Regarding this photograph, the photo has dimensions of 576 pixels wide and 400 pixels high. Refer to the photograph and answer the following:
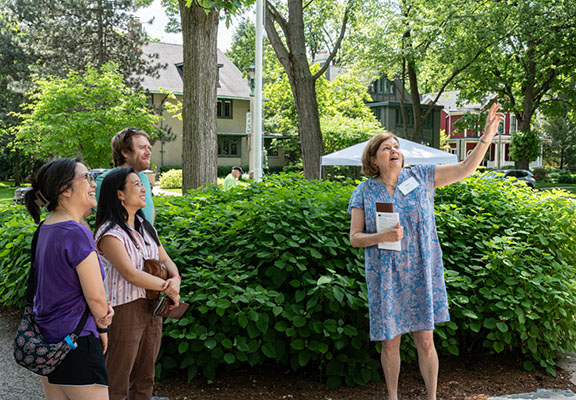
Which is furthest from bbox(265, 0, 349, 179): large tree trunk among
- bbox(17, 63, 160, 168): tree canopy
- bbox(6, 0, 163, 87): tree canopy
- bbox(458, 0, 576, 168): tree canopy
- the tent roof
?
bbox(6, 0, 163, 87): tree canopy

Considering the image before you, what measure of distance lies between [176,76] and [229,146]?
22.3 ft

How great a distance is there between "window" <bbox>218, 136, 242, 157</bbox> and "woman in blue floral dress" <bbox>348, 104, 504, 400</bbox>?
3880 centimetres

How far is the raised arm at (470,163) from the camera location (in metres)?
3.66

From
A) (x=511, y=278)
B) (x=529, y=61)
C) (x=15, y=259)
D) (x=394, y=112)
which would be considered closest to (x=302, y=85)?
(x=15, y=259)

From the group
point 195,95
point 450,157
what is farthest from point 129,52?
point 195,95

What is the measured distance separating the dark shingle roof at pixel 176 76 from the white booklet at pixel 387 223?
3661 cm

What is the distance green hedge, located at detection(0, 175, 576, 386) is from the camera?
413 cm

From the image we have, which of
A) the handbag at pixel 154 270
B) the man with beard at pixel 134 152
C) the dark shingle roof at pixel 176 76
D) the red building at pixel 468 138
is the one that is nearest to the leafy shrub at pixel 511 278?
the handbag at pixel 154 270

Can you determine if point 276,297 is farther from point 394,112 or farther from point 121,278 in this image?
point 394,112

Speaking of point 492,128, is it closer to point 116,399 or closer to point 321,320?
point 321,320

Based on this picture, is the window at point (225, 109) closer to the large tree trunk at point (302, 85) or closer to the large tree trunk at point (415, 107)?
the large tree trunk at point (415, 107)

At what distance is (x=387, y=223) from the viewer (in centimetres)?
357

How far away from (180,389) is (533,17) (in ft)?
88.9

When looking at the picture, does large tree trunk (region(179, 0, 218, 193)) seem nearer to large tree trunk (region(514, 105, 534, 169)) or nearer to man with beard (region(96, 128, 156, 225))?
man with beard (region(96, 128, 156, 225))
